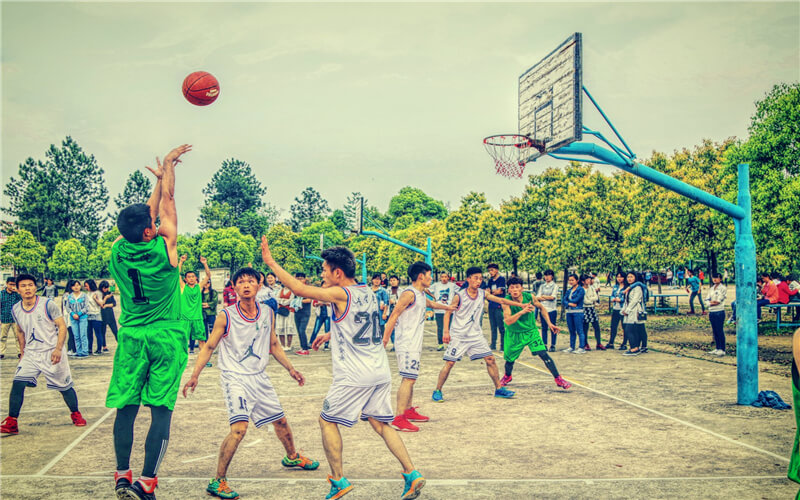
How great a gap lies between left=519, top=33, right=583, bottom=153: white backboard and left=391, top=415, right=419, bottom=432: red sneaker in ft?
16.2

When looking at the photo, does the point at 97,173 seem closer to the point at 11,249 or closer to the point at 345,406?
the point at 11,249

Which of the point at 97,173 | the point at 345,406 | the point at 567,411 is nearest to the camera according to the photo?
the point at 345,406

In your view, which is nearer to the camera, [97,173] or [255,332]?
[255,332]

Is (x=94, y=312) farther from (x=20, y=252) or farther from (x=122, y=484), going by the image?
(x=20, y=252)

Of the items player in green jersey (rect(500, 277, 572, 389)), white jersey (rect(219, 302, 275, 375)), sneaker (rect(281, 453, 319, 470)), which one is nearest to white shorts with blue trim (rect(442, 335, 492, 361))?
player in green jersey (rect(500, 277, 572, 389))

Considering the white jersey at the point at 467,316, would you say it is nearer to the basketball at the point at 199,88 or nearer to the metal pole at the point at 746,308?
the metal pole at the point at 746,308

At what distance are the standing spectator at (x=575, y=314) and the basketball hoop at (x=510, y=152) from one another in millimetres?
5168

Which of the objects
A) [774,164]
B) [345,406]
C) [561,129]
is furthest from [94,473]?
[774,164]

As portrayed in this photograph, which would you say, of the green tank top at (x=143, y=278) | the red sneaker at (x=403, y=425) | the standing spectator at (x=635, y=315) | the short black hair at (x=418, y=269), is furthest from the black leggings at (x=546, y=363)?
the green tank top at (x=143, y=278)

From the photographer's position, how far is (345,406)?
542 centimetres

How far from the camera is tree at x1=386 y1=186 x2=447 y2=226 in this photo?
10262 cm

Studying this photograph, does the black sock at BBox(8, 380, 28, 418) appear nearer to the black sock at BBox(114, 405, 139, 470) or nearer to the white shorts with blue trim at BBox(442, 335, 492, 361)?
the black sock at BBox(114, 405, 139, 470)

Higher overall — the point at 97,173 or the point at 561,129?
the point at 97,173

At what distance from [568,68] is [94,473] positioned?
337 inches
